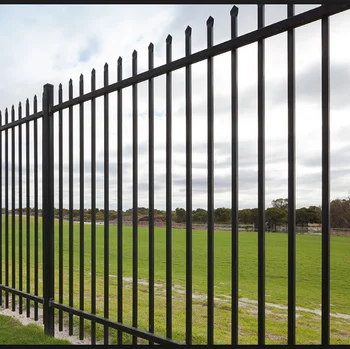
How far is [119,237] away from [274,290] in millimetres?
4879

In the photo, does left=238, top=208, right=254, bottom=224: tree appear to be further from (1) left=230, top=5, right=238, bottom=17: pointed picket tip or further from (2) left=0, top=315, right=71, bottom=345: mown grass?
(2) left=0, top=315, right=71, bottom=345: mown grass

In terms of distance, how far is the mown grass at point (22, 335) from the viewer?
3604mm

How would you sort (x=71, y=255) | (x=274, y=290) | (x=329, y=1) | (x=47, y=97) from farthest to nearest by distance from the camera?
1. (x=274, y=290)
2. (x=47, y=97)
3. (x=71, y=255)
4. (x=329, y=1)

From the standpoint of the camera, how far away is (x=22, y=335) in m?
3.81

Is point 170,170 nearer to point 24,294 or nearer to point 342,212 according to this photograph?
point 342,212

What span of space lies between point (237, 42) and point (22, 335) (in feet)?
11.0

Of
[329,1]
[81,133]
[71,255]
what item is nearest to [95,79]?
[81,133]

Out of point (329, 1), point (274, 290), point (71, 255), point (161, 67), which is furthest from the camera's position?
point (274, 290)

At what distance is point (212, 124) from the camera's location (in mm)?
2521

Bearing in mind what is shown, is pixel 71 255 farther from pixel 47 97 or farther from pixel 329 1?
pixel 329 1

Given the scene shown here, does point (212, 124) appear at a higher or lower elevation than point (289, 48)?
lower

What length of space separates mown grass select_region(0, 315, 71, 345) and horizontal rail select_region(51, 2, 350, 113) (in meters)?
2.34

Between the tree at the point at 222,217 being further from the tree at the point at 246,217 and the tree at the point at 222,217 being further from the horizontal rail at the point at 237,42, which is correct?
the horizontal rail at the point at 237,42

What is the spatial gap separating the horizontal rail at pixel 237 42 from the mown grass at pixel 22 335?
234cm
